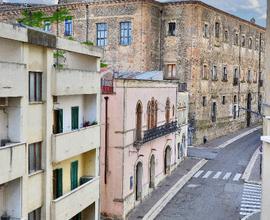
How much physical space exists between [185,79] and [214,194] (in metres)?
16.7

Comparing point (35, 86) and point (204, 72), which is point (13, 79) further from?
point (204, 72)

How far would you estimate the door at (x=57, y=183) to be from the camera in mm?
18328

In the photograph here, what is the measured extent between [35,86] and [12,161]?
292cm

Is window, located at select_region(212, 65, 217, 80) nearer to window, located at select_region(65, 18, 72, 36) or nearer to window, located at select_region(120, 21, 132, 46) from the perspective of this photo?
window, located at select_region(120, 21, 132, 46)

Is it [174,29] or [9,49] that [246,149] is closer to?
[174,29]

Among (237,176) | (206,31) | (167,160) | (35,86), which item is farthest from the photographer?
(206,31)

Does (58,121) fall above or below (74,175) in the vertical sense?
above

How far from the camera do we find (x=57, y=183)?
1850 cm

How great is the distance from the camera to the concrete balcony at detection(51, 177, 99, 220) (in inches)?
687

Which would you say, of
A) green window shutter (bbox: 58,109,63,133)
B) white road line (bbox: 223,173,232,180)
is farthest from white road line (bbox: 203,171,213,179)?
green window shutter (bbox: 58,109,63,133)

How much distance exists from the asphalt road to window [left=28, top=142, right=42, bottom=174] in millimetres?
10869

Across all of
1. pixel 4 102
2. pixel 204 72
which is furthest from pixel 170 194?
pixel 204 72

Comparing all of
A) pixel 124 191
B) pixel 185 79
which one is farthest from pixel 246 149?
pixel 124 191

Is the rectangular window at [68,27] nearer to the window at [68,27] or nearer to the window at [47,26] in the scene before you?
the window at [68,27]
